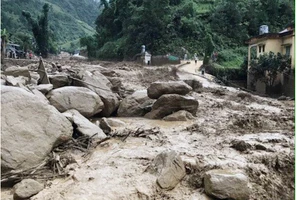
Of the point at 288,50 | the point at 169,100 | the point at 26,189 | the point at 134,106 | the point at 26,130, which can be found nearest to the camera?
the point at 26,189

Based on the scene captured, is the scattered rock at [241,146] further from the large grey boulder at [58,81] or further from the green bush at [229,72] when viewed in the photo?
the green bush at [229,72]

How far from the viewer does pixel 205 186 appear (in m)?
4.56

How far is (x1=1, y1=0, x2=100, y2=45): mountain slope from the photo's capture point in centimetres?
4503

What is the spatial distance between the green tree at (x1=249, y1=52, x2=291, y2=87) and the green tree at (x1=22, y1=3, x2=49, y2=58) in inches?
960

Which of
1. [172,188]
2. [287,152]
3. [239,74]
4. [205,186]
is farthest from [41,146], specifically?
[239,74]

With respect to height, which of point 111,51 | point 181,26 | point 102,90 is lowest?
point 102,90

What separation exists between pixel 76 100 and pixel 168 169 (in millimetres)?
4002

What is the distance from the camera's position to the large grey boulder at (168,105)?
915 centimetres

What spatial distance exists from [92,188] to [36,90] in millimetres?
3712

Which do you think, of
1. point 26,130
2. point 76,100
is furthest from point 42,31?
point 26,130

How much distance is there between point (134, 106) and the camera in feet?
32.5

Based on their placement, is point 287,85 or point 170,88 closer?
point 170,88

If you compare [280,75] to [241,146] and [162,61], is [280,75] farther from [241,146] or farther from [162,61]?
[241,146]

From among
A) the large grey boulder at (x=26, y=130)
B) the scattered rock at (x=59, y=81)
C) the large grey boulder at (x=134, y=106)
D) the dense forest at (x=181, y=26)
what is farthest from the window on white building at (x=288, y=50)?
the large grey boulder at (x=26, y=130)
